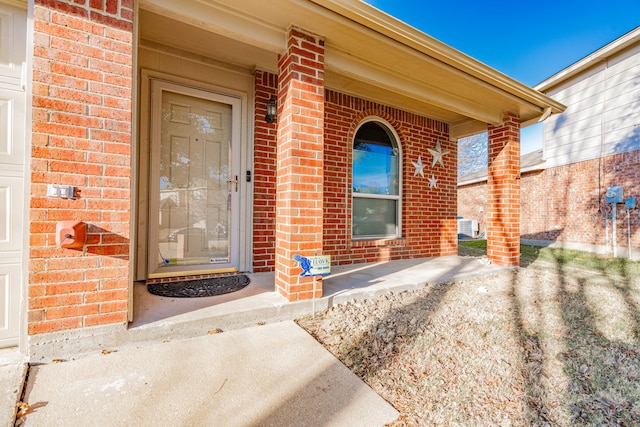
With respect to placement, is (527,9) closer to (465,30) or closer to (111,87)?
(465,30)

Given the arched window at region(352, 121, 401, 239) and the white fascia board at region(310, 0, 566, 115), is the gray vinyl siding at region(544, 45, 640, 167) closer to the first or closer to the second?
the white fascia board at region(310, 0, 566, 115)

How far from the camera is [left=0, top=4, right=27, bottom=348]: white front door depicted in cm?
184

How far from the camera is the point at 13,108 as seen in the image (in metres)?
1.88

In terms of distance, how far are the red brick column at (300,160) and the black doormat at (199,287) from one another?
60 cm

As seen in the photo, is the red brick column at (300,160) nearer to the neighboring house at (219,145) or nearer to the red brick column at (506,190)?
the neighboring house at (219,145)

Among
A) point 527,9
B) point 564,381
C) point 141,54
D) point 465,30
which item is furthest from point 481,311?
point 465,30

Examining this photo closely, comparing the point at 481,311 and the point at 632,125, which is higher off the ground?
the point at 632,125

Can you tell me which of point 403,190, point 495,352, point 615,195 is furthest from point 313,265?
point 615,195

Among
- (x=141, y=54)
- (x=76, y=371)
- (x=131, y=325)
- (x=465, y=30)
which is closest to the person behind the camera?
(x=76, y=371)

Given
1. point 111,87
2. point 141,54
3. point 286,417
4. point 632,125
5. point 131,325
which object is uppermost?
point 632,125

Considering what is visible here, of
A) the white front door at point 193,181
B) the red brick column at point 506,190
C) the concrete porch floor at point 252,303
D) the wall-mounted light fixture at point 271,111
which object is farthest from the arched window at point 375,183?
the white front door at point 193,181

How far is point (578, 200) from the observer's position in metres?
7.85

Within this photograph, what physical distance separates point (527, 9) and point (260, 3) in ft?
26.6

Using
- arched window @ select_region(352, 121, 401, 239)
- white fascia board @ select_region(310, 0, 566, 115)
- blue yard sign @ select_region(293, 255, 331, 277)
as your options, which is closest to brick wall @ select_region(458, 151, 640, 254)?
white fascia board @ select_region(310, 0, 566, 115)
